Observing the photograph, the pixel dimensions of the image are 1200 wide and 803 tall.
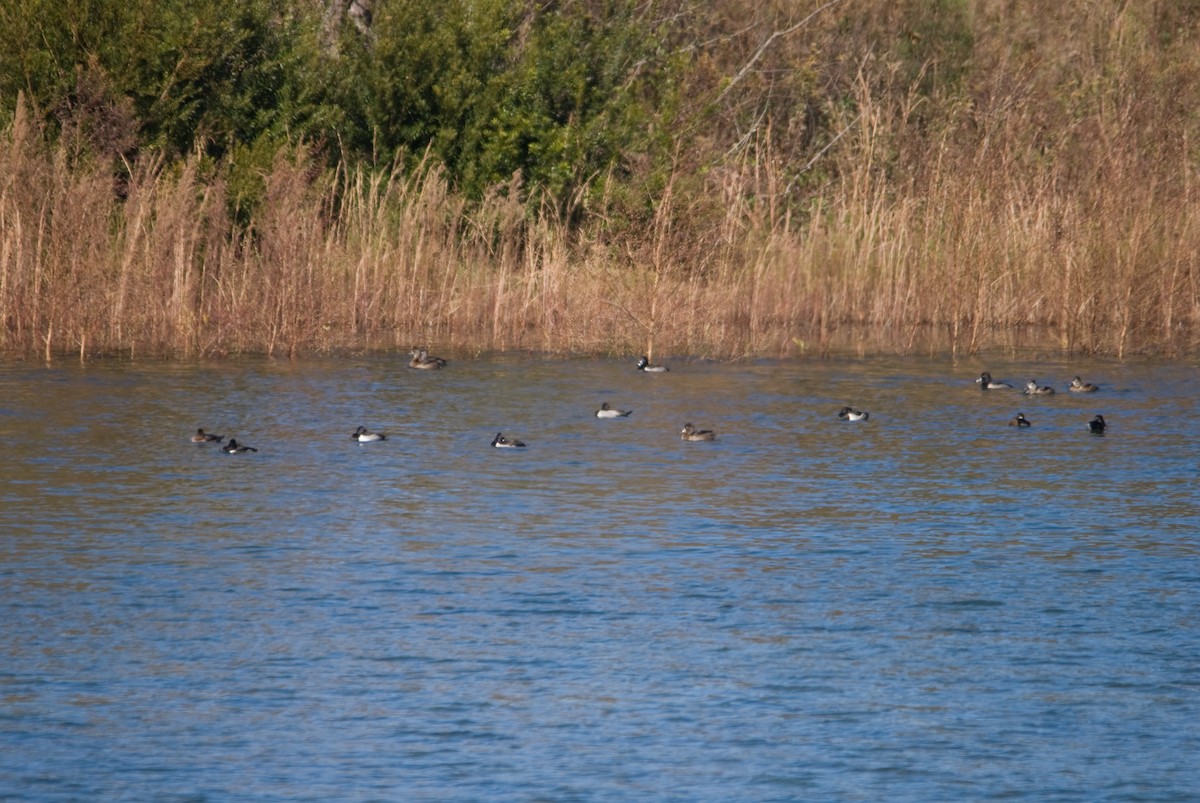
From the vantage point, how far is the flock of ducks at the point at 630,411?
13.7 metres

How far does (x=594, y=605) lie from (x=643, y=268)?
1098cm

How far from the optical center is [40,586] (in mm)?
9156

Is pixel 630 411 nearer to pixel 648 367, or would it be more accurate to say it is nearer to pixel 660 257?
→ pixel 648 367

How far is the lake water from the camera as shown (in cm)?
669

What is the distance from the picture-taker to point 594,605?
351 inches

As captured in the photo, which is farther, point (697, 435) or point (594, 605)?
point (697, 435)

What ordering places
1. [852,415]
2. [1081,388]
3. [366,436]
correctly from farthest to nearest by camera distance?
1. [1081,388]
2. [852,415]
3. [366,436]

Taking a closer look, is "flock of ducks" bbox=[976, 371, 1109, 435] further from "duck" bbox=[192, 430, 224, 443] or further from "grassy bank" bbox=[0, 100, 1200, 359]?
"duck" bbox=[192, 430, 224, 443]

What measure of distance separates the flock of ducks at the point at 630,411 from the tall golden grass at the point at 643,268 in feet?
4.08

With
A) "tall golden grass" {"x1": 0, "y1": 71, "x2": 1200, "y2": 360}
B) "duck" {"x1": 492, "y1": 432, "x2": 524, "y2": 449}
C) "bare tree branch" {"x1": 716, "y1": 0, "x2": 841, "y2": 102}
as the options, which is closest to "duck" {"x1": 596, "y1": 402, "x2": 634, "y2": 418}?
"duck" {"x1": 492, "y1": 432, "x2": 524, "y2": 449}

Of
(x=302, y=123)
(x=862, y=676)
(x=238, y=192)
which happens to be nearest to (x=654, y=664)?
(x=862, y=676)

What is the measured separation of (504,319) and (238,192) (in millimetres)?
4317

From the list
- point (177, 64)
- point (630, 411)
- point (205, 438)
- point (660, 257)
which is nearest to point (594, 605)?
point (205, 438)

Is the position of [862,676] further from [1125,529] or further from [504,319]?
[504,319]
